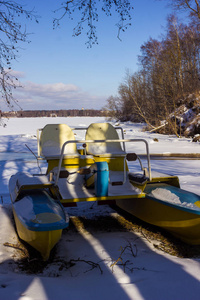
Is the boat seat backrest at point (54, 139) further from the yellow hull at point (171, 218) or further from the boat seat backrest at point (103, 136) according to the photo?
the yellow hull at point (171, 218)

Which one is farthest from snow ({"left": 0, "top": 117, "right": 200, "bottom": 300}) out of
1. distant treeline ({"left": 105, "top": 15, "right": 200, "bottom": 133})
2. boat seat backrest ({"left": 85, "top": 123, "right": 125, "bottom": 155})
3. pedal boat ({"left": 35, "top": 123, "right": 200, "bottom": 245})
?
distant treeline ({"left": 105, "top": 15, "right": 200, "bottom": 133})

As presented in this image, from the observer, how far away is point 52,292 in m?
2.82

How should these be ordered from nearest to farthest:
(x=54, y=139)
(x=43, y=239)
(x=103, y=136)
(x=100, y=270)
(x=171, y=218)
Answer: (x=100, y=270) → (x=43, y=239) → (x=171, y=218) → (x=54, y=139) → (x=103, y=136)

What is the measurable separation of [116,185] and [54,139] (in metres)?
1.78

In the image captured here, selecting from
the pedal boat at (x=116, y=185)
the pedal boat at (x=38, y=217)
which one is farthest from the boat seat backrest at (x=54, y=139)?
the pedal boat at (x=38, y=217)

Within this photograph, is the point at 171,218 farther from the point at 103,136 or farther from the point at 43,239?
the point at 103,136

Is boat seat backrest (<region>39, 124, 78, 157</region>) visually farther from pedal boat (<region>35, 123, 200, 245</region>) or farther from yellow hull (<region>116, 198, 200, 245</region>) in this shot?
yellow hull (<region>116, 198, 200, 245</region>)

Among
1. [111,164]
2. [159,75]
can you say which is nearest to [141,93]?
[159,75]

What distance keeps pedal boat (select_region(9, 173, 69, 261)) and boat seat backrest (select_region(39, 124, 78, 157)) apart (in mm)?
1158

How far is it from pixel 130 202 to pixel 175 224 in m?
1.31

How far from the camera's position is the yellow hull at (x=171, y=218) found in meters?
4.21

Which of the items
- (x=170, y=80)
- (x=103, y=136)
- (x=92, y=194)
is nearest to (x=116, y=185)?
(x=92, y=194)

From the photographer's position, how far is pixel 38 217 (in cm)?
367

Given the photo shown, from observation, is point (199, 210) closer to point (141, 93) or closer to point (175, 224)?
point (175, 224)
